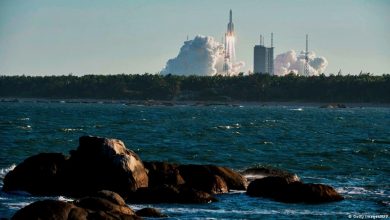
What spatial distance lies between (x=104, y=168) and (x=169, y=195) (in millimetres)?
3696

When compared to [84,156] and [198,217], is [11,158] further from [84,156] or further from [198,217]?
[198,217]

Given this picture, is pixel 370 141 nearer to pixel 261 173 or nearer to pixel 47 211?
pixel 261 173

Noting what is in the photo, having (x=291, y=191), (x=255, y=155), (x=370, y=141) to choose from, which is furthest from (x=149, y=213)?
(x=370, y=141)

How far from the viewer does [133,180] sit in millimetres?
38469

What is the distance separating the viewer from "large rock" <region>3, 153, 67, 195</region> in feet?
129

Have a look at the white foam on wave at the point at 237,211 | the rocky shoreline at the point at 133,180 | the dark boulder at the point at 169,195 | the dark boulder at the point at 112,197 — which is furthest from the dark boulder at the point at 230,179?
the dark boulder at the point at 112,197

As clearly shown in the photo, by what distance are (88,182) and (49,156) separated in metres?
2.64

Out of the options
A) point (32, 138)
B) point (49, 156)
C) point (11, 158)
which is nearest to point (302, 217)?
point (49, 156)

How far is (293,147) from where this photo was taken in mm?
69625

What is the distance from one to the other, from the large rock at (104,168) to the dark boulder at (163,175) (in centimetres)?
74

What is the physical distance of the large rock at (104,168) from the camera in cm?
3853

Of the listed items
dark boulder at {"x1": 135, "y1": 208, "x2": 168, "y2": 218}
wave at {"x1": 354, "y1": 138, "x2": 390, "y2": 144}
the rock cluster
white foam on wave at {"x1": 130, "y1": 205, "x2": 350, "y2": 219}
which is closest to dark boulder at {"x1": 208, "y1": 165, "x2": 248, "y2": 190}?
white foam on wave at {"x1": 130, "y1": 205, "x2": 350, "y2": 219}

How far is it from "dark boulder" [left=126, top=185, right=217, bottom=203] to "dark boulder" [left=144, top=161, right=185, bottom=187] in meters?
2.22

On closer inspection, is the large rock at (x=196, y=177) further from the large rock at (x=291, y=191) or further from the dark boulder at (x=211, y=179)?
the large rock at (x=291, y=191)
